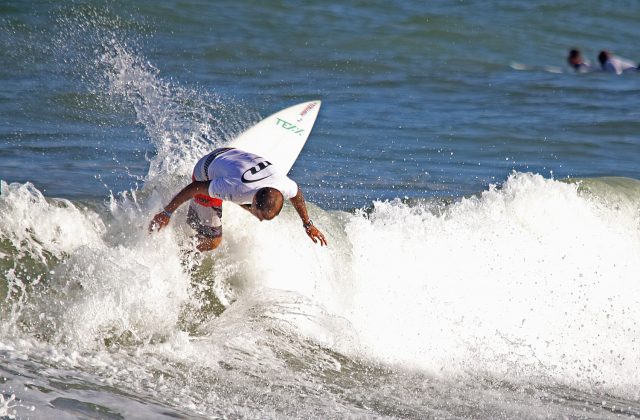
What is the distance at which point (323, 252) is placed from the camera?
8602 mm

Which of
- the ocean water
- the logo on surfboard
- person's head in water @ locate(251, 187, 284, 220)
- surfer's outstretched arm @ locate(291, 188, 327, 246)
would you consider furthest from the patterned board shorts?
the logo on surfboard

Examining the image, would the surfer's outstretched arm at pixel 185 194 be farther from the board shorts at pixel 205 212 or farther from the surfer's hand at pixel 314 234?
the surfer's hand at pixel 314 234

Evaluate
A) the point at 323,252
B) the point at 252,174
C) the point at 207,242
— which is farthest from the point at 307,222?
the point at 323,252

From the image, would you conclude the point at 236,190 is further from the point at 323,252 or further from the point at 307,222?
the point at 323,252

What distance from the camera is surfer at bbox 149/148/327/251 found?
6559mm

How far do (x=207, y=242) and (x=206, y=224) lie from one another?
7.7 inches

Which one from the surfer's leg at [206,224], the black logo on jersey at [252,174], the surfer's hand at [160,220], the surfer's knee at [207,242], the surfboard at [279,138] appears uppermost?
the surfboard at [279,138]

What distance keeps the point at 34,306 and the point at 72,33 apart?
1223cm

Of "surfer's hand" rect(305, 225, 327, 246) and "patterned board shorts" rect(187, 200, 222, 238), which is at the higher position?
"patterned board shorts" rect(187, 200, 222, 238)

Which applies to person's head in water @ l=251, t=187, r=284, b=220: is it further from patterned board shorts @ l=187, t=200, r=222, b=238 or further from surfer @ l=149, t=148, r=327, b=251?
patterned board shorts @ l=187, t=200, r=222, b=238

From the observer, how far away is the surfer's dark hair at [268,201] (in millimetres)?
6500

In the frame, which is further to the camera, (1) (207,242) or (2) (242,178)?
(1) (207,242)

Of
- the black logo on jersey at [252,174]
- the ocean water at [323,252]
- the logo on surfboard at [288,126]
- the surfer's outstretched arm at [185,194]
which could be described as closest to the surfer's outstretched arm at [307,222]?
the black logo on jersey at [252,174]

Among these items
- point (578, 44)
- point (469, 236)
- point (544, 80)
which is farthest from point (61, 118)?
point (578, 44)
